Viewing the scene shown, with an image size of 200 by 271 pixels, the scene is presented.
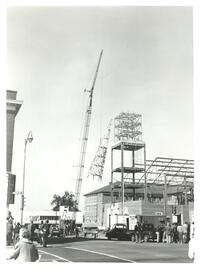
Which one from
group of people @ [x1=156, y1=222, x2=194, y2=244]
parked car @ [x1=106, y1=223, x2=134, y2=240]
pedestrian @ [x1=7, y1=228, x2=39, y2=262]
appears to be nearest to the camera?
pedestrian @ [x1=7, y1=228, x2=39, y2=262]

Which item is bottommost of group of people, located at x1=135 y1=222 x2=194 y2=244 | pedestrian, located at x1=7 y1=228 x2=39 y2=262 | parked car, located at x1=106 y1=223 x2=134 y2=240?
parked car, located at x1=106 y1=223 x2=134 y2=240

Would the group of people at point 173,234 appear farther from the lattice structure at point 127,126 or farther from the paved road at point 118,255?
the lattice structure at point 127,126

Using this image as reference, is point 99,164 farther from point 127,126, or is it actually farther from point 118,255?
point 118,255

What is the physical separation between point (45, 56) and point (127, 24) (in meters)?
2.63

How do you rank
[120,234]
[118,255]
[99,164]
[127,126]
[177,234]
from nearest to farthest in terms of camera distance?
[118,255]
[177,234]
[120,234]
[127,126]
[99,164]

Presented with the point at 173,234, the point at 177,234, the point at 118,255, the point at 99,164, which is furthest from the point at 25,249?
the point at 99,164

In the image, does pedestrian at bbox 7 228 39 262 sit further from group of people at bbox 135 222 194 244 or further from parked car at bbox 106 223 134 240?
parked car at bbox 106 223 134 240

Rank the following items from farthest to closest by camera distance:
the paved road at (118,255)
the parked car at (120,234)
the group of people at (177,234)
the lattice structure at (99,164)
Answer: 1. the lattice structure at (99,164)
2. the parked car at (120,234)
3. the group of people at (177,234)
4. the paved road at (118,255)

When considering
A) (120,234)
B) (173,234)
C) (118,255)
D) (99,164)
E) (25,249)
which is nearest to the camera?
(25,249)

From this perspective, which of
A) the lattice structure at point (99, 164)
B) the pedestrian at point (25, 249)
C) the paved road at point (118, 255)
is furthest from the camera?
the lattice structure at point (99, 164)

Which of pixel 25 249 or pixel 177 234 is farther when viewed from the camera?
pixel 177 234

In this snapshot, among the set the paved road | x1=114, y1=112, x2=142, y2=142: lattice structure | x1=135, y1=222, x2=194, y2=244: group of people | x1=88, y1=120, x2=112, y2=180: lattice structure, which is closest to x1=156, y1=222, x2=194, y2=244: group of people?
x1=135, y1=222, x2=194, y2=244: group of people

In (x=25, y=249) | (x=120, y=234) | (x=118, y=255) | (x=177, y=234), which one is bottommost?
(x=120, y=234)

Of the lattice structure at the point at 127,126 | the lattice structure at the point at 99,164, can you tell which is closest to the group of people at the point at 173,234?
the lattice structure at the point at 127,126
